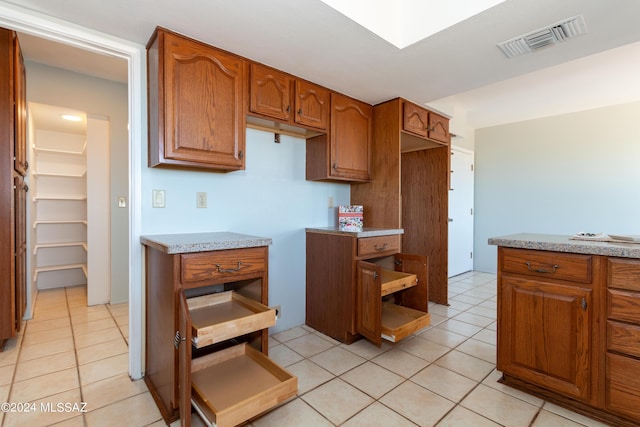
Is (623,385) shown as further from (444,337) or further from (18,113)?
(18,113)

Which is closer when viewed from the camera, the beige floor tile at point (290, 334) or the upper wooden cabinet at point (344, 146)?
the beige floor tile at point (290, 334)

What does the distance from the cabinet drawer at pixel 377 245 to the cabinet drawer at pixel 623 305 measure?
133cm

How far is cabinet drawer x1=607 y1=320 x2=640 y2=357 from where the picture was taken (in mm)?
1327

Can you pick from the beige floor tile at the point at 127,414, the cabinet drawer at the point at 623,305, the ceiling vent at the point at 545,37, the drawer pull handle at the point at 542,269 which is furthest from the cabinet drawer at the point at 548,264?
the beige floor tile at the point at 127,414

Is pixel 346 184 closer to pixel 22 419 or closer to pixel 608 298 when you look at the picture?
pixel 608 298

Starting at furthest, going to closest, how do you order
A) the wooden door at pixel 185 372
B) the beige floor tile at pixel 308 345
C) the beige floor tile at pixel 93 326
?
the beige floor tile at pixel 93 326 < the beige floor tile at pixel 308 345 < the wooden door at pixel 185 372

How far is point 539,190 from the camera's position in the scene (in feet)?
13.9

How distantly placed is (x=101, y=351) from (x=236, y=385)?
1352mm

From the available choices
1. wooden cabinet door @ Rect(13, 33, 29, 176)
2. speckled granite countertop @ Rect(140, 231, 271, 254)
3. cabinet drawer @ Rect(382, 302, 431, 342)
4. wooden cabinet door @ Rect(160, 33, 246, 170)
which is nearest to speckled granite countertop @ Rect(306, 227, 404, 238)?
cabinet drawer @ Rect(382, 302, 431, 342)

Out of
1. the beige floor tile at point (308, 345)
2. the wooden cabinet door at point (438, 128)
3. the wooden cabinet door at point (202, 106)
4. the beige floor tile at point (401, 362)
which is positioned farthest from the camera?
the wooden cabinet door at point (438, 128)

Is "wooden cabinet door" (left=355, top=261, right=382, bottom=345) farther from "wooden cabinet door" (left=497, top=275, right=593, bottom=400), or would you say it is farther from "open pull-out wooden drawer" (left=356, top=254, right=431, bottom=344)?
"wooden cabinet door" (left=497, top=275, right=593, bottom=400)

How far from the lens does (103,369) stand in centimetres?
191

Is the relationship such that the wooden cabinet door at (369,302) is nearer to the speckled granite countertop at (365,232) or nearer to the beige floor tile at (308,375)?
the speckled granite countertop at (365,232)

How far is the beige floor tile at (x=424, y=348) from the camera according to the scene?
2.12m
